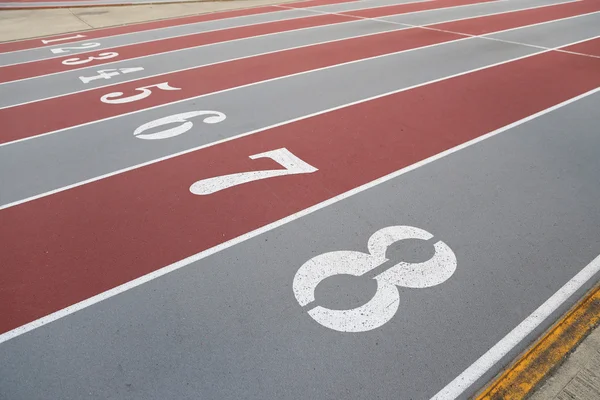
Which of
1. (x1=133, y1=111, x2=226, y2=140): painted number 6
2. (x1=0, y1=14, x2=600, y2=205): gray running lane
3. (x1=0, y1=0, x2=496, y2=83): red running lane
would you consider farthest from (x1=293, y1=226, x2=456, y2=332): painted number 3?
(x1=0, y1=0, x2=496, y2=83): red running lane

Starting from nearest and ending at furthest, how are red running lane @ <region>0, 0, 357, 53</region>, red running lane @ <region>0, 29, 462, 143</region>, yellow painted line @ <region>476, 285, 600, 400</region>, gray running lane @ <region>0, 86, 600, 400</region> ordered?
yellow painted line @ <region>476, 285, 600, 400</region>
gray running lane @ <region>0, 86, 600, 400</region>
red running lane @ <region>0, 29, 462, 143</region>
red running lane @ <region>0, 0, 357, 53</region>

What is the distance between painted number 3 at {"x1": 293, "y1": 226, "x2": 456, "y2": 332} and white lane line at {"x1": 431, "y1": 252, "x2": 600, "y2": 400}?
2.16 ft

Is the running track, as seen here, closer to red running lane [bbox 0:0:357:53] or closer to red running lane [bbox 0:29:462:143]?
red running lane [bbox 0:29:462:143]

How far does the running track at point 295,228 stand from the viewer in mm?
3164

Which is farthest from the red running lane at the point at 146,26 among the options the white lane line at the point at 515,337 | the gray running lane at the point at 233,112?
the white lane line at the point at 515,337

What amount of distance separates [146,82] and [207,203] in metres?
5.41

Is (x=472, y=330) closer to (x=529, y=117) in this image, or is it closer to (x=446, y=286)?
(x=446, y=286)

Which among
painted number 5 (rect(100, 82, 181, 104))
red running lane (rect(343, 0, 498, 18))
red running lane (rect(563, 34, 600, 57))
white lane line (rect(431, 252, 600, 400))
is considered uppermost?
red running lane (rect(343, 0, 498, 18))

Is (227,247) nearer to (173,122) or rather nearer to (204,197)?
(204,197)

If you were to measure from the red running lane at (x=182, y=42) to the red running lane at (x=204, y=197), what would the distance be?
261 inches

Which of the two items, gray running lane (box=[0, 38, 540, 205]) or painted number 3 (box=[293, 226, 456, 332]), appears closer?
painted number 3 (box=[293, 226, 456, 332])

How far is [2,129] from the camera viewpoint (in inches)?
285

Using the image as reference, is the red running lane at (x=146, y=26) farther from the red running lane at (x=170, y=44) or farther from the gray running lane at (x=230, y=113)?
the gray running lane at (x=230, y=113)

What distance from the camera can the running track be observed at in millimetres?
3164
